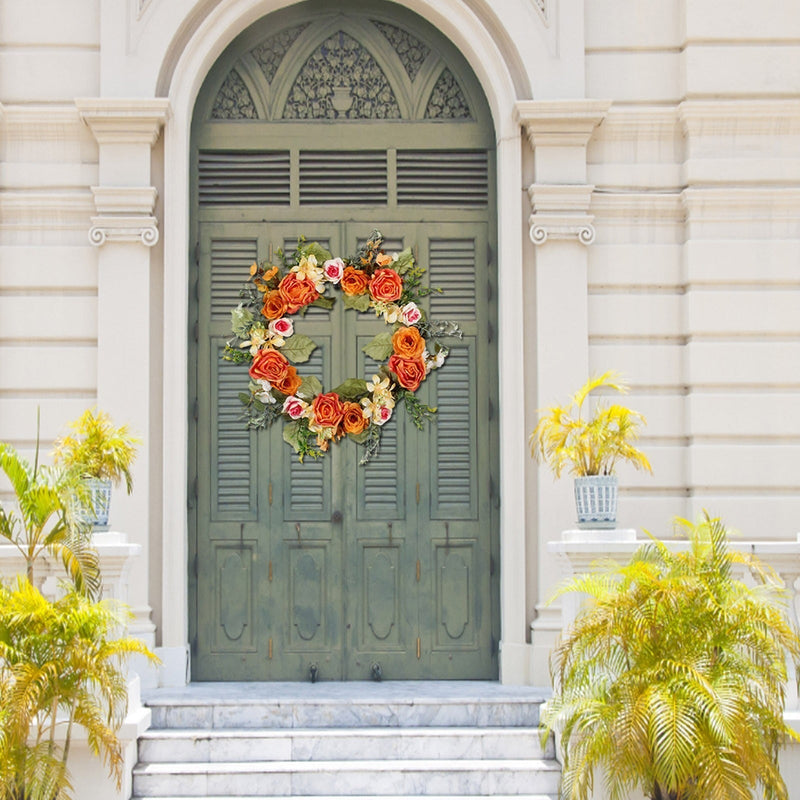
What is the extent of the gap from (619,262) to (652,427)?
1371 millimetres

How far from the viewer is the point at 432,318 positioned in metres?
10.7

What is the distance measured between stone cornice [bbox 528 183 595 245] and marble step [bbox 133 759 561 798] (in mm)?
4203

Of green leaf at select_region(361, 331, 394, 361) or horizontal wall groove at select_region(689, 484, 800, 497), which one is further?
green leaf at select_region(361, 331, 394, 361)

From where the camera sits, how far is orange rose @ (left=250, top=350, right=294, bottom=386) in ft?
34.5

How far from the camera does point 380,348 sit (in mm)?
10617

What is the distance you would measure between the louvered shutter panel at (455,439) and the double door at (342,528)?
12 millimetres

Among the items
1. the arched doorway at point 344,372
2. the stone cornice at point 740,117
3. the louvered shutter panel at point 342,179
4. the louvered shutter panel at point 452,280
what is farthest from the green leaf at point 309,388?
→ the stone cornice at point 740,117

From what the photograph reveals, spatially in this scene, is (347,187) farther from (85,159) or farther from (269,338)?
(85,159)

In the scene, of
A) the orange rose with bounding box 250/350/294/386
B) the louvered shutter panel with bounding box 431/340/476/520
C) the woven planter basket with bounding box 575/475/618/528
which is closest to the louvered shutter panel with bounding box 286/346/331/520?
the orange rose with bounding box 250/350/294/386

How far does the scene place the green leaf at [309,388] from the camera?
416 inches

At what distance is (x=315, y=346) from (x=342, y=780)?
3.71 m

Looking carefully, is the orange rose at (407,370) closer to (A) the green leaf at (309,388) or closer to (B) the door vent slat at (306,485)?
(A) the green leaf at (309,388)

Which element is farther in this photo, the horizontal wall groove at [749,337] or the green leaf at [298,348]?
the green leaf at [298,348]

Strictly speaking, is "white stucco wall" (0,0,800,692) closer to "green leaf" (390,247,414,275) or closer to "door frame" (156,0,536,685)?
"door frame" (156,0,536,685)
